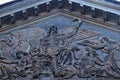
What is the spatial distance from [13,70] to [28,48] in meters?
1.12

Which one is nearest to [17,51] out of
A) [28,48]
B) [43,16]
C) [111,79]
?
[28,48]

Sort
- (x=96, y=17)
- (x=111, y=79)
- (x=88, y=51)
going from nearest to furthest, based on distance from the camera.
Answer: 1. (x=111, y=79)
2. (x=88, y=51)
3. (x=96, y=17)

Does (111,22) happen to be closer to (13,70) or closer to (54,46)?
(54,46)

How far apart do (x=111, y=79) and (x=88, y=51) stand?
1.45 m

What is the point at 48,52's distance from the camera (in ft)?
53.0

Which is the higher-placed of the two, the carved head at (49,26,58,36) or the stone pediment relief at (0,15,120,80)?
the carved head at (49,26,58,36)

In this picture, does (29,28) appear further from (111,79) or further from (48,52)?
(111,79)

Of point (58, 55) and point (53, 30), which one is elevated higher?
point (53, 30)

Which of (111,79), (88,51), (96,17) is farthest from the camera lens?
(96,17)

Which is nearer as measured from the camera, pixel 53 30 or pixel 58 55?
pixel 58 55

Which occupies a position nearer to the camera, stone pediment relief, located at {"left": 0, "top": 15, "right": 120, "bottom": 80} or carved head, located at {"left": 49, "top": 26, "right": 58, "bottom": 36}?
stone pediment relief, located at {"left": 0, "top": 15, "right": 120, "bottom": 80}

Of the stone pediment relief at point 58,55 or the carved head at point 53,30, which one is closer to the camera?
the stone pediment relief at point 58,55

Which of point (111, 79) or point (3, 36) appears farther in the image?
point (3, 36)

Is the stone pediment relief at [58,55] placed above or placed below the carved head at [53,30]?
below
